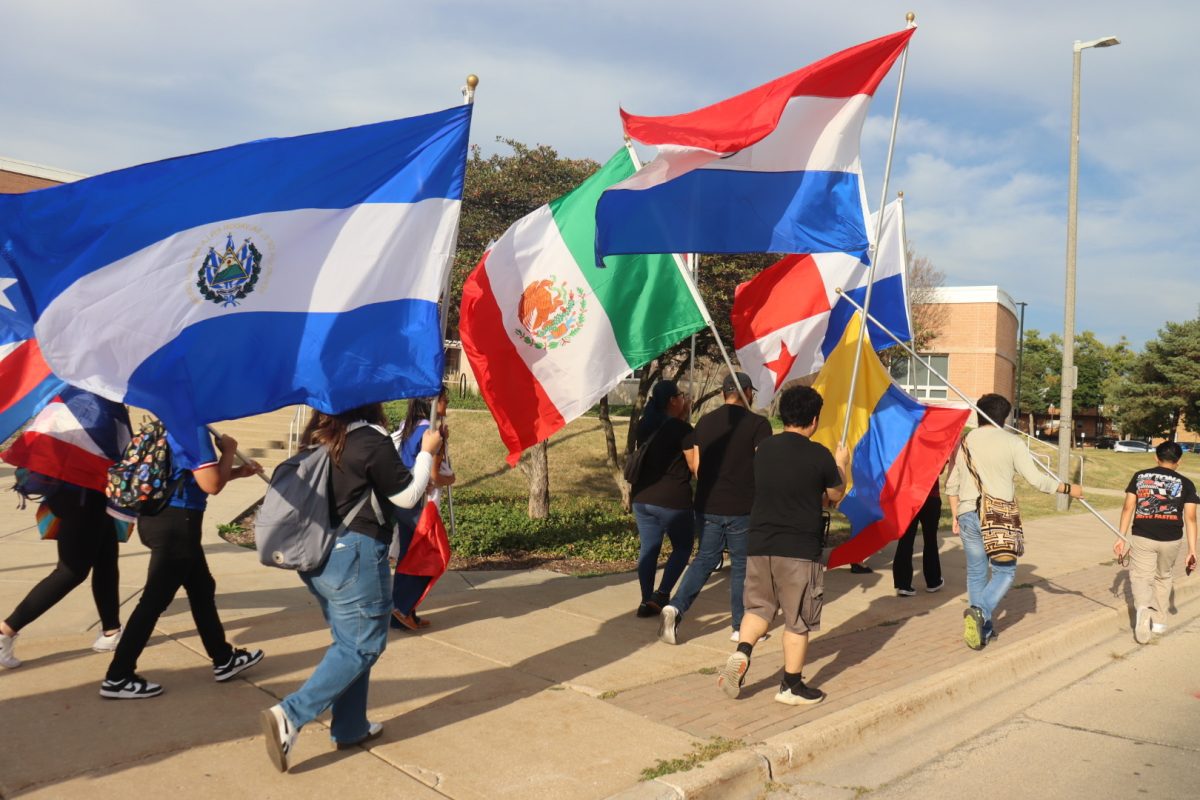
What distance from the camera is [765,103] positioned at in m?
6.00

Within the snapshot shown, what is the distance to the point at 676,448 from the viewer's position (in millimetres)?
6824

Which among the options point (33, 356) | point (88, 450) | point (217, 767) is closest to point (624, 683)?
point (217, 767)

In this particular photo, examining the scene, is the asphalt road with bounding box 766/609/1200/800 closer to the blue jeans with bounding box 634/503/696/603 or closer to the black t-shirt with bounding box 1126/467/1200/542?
the black t-shirt with bounding box 1126/467/1200/542

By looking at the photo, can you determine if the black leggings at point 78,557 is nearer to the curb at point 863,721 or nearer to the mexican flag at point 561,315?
the mexican flag at point 561,315

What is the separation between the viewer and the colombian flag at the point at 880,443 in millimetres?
6930

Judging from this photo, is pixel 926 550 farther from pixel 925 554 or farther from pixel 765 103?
pixel 765 103

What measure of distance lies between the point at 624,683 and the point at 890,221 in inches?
222

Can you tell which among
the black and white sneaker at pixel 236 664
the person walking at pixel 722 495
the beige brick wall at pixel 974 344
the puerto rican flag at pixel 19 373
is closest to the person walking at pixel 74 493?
the puerto rican flag at pixel 19 373

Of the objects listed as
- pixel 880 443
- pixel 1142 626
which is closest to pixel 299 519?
pixel 880 443

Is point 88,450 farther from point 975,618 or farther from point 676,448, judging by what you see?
point 975,618

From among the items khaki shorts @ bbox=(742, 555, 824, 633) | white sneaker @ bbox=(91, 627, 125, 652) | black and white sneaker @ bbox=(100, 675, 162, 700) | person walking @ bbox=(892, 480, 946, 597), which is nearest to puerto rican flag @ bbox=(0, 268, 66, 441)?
white sneaker @ bbox=(91, 627, 125, 652)

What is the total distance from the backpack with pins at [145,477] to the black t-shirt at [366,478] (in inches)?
50.7

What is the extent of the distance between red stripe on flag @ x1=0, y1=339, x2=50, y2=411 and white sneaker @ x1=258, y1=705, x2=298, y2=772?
9.04 ft

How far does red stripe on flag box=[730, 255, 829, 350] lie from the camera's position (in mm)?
8016
